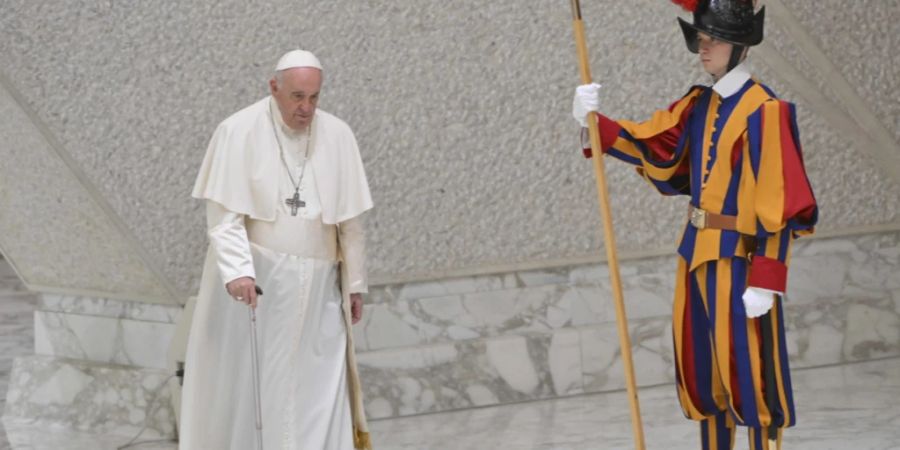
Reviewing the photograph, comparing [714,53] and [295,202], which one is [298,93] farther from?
[714,53]

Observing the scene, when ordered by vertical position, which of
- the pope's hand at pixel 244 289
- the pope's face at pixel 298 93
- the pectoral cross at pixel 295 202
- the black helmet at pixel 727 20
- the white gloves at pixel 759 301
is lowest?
the white gloves at pixel 759 301

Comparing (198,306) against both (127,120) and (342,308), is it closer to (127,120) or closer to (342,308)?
(342,308)

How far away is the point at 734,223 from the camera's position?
15.0 feet

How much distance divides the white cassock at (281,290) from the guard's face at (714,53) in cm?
125

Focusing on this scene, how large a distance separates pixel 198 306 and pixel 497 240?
1.92m

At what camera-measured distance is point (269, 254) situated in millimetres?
5117

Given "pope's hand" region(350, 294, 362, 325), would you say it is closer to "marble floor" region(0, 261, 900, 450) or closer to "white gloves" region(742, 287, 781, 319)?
"marble floor" region(0, 261, 900, 450)

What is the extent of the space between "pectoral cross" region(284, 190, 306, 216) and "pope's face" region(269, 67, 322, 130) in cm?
23

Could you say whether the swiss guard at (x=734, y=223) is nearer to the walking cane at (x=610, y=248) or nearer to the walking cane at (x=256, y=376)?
the walking cane at (x=610, y=248)

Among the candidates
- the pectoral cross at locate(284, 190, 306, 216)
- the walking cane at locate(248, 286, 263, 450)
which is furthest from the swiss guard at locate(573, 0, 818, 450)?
the walking cane at locate(248, 286, 263, 450)

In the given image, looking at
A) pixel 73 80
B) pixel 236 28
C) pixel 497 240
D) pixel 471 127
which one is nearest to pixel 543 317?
pixel 497 240

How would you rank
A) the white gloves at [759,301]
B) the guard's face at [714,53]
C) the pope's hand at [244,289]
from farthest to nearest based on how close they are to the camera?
the pope's hand at [244,289], the guard's face at [714,53], the white gloves at [759,301]

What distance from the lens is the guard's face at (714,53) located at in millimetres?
4570

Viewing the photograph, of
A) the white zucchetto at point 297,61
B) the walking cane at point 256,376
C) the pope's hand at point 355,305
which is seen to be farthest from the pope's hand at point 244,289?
the white zucchetto at point 297,61
